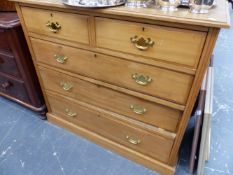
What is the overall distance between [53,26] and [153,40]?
522 mm

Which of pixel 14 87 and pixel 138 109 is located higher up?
pixel 138 109

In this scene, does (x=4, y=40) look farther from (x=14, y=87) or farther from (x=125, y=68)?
(x=125, y=68)

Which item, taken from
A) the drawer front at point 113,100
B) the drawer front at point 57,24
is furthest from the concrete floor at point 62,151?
the drawer front at point 57,24

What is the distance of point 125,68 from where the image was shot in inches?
36.2

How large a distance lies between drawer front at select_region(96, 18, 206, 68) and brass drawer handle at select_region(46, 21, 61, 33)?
23 cm

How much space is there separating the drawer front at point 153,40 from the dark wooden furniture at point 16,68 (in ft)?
1.95

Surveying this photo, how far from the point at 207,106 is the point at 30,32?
102cm

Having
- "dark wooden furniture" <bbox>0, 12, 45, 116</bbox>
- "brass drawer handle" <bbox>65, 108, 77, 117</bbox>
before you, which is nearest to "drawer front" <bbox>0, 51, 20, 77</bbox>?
"dark wooden furniture" <bbox>0, 12, 45, 116</bbox>

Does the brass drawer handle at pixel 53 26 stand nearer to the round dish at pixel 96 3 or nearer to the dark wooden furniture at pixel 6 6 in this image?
the round dish at pixel 96 3

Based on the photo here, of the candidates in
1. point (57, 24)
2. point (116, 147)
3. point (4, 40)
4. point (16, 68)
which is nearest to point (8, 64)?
point (16, 68)

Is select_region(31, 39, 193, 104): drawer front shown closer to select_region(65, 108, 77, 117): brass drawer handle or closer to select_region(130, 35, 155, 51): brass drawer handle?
select_region(130, 35, 155, 51): brass drawer handle

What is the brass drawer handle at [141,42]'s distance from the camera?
0.79m

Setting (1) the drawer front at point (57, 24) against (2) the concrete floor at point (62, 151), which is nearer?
(1) the drawer front at point (57, 24)

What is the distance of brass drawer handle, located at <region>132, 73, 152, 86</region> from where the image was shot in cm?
89
